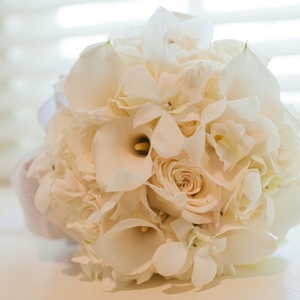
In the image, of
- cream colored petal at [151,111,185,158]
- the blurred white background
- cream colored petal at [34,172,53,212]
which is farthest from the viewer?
the blurred white background

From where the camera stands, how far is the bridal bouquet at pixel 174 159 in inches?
18.7

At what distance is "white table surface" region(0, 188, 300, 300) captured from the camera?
0.49 m

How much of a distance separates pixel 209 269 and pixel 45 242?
0.34 metres

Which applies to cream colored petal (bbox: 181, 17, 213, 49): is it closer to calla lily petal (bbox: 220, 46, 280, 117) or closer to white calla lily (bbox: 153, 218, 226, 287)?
calla lily petal (bbox: 220, 46, 280, 117)

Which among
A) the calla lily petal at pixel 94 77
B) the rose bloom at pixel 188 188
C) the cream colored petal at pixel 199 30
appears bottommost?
the rose bloom at pixel 188 188

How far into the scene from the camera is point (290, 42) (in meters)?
1.00

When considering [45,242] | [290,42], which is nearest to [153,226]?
[45,242]

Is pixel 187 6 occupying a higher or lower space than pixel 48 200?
higher

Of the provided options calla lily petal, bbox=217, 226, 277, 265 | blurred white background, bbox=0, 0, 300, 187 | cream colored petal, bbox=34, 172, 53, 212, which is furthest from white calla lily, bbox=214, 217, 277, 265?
blurred white background, bbox=0, 0, 300, 187

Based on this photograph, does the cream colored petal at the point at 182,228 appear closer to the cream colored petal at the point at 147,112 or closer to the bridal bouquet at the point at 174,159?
the bridal bouquet at the point at 174,159

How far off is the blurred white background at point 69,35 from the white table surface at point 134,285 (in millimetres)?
504

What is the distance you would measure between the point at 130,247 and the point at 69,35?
788mm

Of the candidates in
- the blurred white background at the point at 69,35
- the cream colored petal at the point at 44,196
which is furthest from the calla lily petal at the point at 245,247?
the blurred white background at the point at 69,35

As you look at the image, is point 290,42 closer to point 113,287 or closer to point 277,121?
point 277,121
